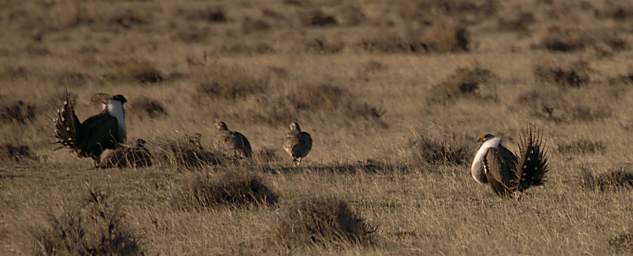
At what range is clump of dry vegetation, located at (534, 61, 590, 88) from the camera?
17.1 m

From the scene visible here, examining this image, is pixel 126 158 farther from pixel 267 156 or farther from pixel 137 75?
pixel 137 75

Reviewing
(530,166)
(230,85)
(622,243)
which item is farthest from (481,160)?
(230,85)

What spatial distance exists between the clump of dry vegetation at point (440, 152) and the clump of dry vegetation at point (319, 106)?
3.17 metres

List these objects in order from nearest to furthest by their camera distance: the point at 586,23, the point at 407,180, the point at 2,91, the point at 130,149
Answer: the point at 407,180 → the point at 130,149 → the point at 2,91 → the point at 586,23

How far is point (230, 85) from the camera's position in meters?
16.9

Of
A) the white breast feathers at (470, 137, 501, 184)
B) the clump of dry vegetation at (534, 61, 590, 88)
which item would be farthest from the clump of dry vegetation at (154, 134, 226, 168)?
the clump of dry vegetation at (534, 61, 590, 88)

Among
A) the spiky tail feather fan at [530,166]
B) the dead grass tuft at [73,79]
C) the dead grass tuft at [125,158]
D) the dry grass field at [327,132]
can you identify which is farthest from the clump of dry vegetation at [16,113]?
the spiky tail feather fan at [530,166]

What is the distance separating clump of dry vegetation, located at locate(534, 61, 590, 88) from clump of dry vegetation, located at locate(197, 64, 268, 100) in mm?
4511

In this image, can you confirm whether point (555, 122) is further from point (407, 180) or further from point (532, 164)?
point (532, 164)

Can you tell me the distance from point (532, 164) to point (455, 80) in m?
8.93

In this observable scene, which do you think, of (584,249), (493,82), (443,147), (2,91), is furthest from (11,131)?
(584,249)

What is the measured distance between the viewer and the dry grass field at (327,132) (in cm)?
696

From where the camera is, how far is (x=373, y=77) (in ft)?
61.7

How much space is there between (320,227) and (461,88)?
9.64 m
